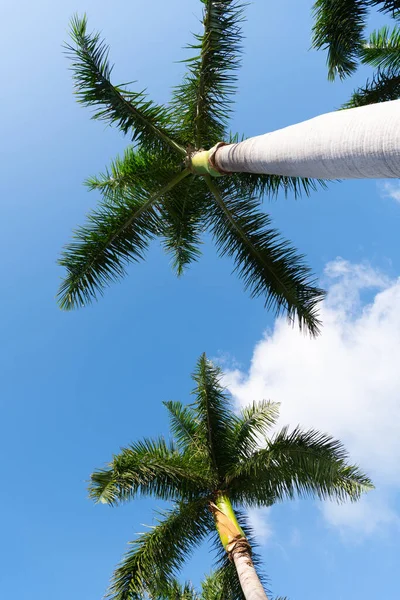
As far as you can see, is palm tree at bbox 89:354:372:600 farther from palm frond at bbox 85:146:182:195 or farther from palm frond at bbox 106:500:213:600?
palm frond at bbox 85:146:182:195

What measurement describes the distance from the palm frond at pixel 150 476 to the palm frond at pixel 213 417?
0.56m

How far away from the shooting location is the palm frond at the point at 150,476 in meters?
11.2

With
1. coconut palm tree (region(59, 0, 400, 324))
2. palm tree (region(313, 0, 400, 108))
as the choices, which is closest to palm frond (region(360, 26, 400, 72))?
palm tree (region(313, 0, 400, 108))

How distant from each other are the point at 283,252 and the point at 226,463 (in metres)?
5.78

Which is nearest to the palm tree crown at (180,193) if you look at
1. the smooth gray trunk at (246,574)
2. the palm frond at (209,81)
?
the palm frond at (209,81)

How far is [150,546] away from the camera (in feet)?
37.7

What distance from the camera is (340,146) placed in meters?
4.82

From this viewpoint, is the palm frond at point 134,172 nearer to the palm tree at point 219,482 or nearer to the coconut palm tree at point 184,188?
the coconut palm tree at point 184,188

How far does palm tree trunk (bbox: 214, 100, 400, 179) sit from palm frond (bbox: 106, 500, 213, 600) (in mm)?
8797

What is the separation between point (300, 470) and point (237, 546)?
2222mm

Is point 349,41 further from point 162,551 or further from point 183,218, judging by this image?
point 162,551

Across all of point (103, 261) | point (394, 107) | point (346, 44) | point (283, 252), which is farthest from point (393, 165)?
point (346, 44)

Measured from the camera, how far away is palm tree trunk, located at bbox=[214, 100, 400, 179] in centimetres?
426

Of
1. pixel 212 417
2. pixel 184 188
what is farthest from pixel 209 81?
pixel 212 417
